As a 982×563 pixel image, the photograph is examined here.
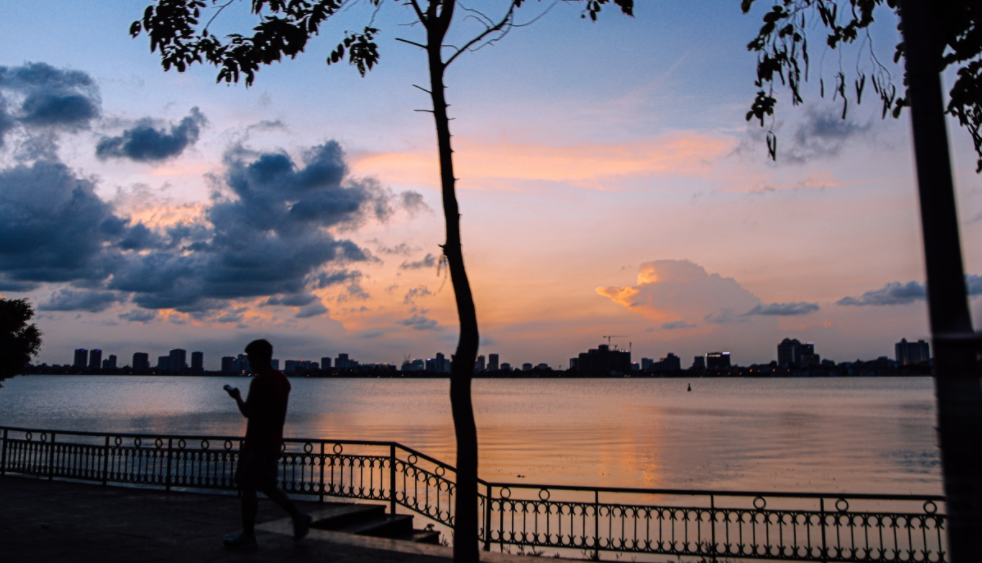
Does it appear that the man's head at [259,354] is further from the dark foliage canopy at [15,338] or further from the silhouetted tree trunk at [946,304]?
the dark foliage canopy at [15,338]

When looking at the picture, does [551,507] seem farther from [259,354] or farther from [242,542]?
[259,354]

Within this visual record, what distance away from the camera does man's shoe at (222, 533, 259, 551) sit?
7312 mm

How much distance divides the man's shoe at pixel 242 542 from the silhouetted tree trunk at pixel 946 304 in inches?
268

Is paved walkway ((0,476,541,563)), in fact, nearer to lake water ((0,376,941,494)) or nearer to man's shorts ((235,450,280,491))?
man's shorts ((235,450,280,491))

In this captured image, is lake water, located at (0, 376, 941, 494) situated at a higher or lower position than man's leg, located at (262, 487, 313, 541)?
lower

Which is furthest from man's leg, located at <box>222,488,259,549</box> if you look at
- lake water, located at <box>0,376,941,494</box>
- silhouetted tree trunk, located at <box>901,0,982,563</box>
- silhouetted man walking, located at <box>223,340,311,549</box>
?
lake water, located at <box>0,376,941,494</box>

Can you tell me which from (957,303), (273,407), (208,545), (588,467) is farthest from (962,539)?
(588,467)

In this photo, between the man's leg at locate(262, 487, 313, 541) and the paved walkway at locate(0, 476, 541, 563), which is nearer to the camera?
the paved walkway at locate(0, 476, 541, 563)

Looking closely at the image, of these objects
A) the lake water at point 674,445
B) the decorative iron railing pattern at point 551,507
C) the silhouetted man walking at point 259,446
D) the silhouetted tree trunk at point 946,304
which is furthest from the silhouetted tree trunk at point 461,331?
the lake water at point 674,445

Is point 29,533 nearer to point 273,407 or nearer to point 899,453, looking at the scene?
point 273,407

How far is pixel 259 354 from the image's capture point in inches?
297

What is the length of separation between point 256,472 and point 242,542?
34.3 inches

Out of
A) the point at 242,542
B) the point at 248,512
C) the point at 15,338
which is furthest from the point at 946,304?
the point at 15,338

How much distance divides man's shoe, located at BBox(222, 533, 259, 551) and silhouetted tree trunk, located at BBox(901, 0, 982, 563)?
6.80 metres
